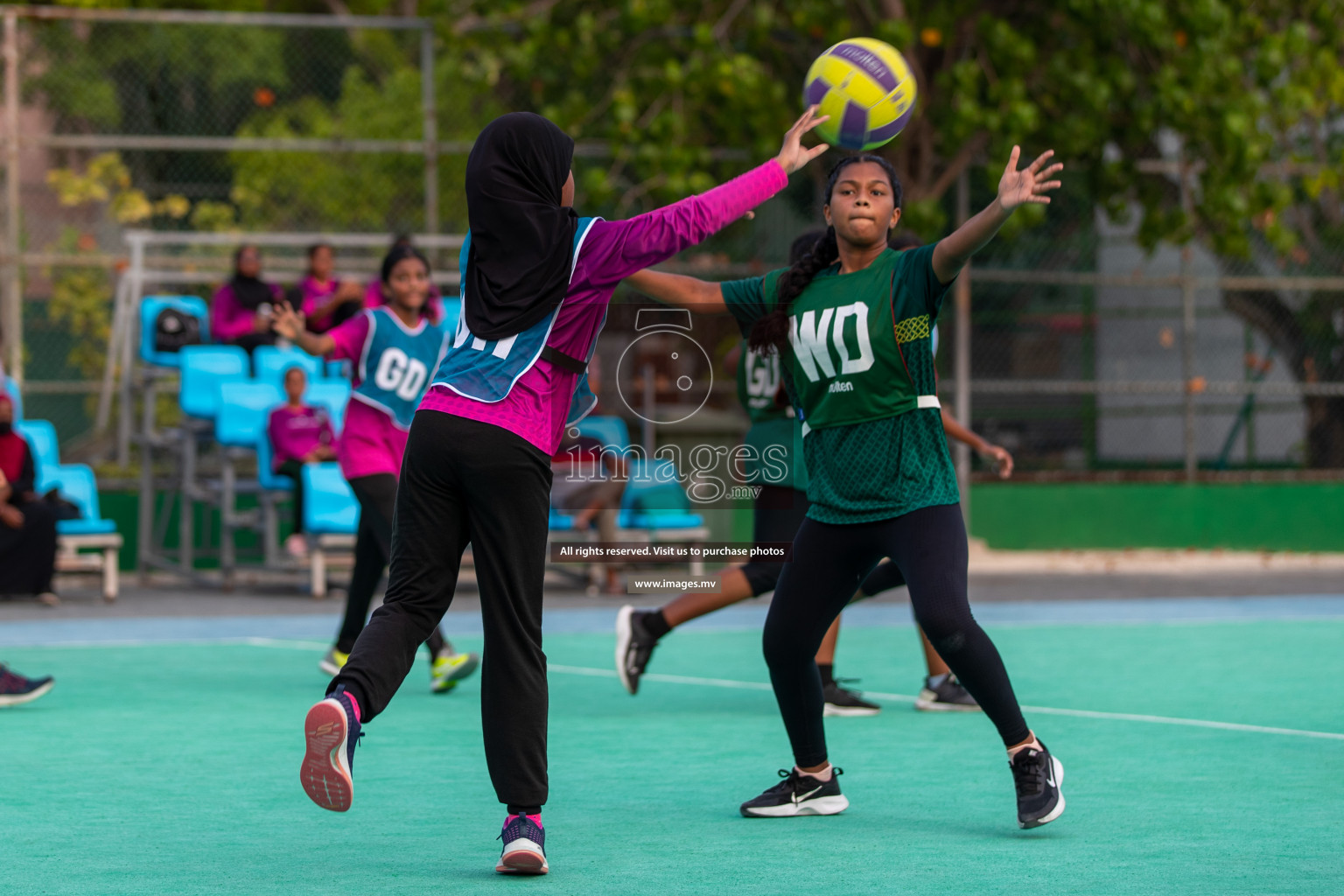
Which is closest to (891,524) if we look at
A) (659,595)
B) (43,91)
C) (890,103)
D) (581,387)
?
(581,387)

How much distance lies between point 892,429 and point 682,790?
4.92 ft

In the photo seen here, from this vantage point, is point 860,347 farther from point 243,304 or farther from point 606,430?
point 243,304

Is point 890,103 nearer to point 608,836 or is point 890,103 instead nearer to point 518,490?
point 518,490

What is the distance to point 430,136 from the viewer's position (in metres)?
15.8

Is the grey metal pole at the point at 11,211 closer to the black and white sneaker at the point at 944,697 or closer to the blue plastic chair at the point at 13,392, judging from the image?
the blue plastic chair at the point at 13,392

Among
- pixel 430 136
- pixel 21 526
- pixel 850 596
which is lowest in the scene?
pixel 21 526

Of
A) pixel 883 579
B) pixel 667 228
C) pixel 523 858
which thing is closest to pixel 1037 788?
pixel 523 858

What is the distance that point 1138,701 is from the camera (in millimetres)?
7656

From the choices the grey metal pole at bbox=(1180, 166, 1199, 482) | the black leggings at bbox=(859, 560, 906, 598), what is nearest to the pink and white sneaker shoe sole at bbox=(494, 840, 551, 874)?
the black leggings at bbox=(859, 560, 906, 598)

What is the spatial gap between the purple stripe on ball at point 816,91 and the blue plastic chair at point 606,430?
834 cm

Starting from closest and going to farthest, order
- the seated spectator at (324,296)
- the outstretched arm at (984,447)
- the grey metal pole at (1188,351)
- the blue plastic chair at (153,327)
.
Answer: the outstretched arm at (984,447), the seated spectator at (324,296), the blue plastic chair at (153,327), the grey metal pole at (1188,351)

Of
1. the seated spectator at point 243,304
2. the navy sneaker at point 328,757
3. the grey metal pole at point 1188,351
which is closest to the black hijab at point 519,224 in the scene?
the navy sneaker at point 328,757

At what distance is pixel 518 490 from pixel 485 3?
12.2m

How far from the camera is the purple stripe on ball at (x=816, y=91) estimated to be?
5.56m
